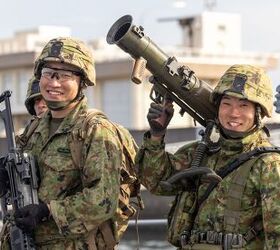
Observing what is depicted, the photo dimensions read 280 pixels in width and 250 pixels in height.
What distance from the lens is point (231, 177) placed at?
3.91 m

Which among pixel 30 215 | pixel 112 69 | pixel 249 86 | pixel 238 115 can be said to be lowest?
pixel 112 69

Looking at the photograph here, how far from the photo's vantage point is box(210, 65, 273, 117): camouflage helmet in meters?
3.93

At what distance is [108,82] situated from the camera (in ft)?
138

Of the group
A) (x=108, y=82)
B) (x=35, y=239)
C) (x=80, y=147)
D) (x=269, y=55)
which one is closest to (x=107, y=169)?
(x=80, y=147)

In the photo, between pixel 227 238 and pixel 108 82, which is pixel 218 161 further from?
pixel 108 82

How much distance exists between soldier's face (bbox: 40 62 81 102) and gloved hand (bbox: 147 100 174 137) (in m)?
0.48

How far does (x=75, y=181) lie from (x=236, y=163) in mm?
835

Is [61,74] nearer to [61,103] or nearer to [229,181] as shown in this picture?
[61,103]

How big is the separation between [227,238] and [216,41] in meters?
45.6

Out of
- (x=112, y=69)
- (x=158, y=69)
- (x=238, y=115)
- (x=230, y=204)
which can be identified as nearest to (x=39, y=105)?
(x=158, y=69)

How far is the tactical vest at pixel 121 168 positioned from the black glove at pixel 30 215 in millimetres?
285

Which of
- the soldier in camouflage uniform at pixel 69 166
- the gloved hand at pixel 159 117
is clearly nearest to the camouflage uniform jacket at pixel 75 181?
the soldier in camouflage uniform at pixel 69 166

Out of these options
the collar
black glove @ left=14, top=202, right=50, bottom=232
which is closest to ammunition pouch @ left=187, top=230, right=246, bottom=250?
the collar

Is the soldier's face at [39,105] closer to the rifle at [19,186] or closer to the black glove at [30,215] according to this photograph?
the rifle at [19,186]
